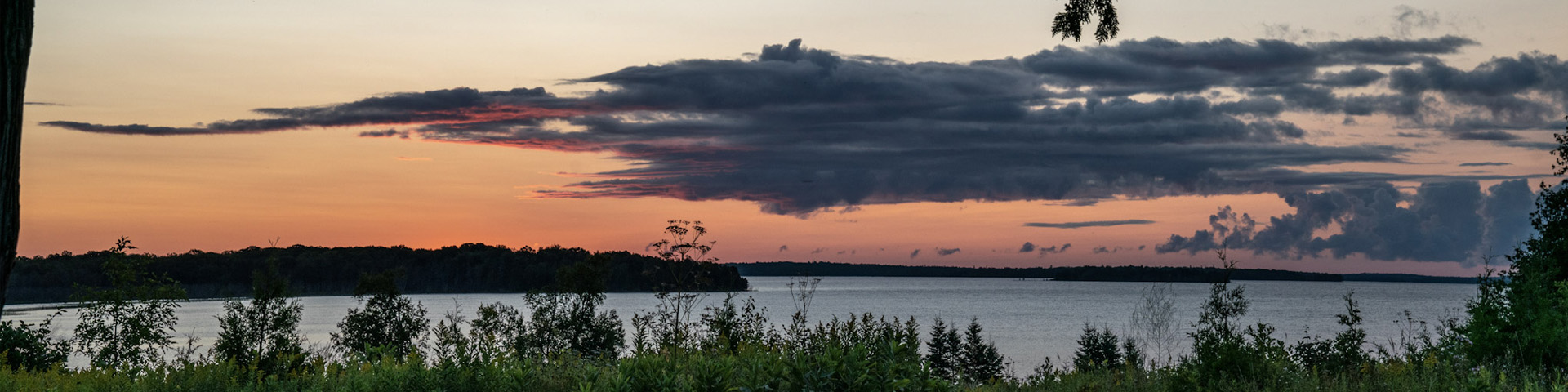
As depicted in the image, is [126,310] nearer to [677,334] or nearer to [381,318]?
[677,334]

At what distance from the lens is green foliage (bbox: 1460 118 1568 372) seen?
575 inches

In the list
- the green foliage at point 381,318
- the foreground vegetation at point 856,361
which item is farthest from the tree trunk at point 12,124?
the green foliage at point 381,318

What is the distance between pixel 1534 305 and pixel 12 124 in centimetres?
1846

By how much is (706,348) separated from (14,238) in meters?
6.56

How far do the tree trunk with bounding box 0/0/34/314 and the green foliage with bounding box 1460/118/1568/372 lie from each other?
628 inches

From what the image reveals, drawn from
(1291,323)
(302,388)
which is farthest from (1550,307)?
(1291,323)

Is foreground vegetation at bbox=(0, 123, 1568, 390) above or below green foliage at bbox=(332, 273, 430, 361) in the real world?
above

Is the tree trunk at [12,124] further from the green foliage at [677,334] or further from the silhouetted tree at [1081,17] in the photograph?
the silhouetted tree at [1081,17]

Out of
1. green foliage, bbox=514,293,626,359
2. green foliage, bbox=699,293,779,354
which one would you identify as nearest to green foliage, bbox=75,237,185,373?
green foliage, bbox=699,293,779,354

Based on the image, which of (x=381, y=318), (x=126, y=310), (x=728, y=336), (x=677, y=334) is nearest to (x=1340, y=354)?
(x=728, y=336)

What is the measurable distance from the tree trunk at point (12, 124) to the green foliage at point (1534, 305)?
15.9m

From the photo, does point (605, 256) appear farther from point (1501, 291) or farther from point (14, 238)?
point (14, 238)

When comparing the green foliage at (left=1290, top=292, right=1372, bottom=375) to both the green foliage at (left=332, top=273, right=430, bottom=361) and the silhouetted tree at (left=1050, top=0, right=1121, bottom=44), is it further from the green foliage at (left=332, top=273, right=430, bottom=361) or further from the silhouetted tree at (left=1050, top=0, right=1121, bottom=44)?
the green foliage at (left=332, top=273, right=430, bottom=361)

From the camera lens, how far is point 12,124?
496 centimetres
